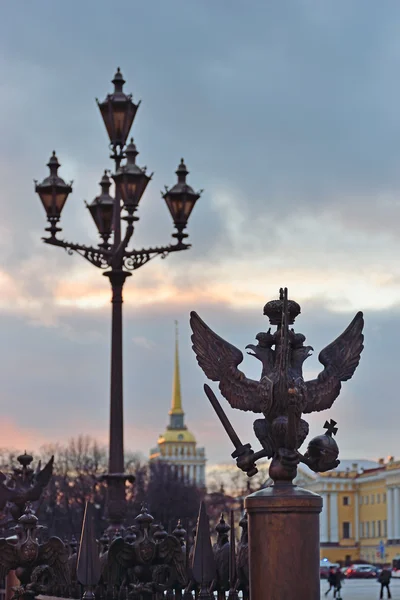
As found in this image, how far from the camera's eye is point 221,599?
8.77 meters

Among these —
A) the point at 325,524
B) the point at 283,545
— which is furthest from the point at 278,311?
the point at 325,524

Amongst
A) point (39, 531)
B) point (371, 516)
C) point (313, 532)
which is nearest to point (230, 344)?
point (313, 532)

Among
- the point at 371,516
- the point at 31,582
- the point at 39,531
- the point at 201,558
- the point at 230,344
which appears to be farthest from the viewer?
the point at 371,516

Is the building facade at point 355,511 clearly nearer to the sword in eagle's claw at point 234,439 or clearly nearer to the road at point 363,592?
the road at point 363,592

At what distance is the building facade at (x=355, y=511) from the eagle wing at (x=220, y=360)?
13630 cm

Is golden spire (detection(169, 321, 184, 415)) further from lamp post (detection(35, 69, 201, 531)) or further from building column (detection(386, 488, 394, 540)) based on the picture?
lamp post (detection(35, 69, 201, 531))

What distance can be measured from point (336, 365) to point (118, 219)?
1101cm

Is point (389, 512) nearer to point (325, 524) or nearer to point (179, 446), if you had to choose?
point (325, 524)

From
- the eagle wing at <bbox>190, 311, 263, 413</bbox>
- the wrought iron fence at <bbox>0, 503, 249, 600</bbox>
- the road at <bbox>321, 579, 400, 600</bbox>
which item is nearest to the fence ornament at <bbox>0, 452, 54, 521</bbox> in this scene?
the wrought iron fence at <bbox>0, 503, 249, 600</bbox>

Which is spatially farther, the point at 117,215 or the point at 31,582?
the point at 117,215

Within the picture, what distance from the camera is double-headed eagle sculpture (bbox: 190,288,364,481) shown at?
6930 mm

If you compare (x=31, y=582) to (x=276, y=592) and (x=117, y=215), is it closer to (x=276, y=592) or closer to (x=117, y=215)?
(x=276, y=592)

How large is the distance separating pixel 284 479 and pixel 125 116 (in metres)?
11.2

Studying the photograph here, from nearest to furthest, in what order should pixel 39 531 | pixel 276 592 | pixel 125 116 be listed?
pixel 276 592
pixel 39 531
pixel 125 116
